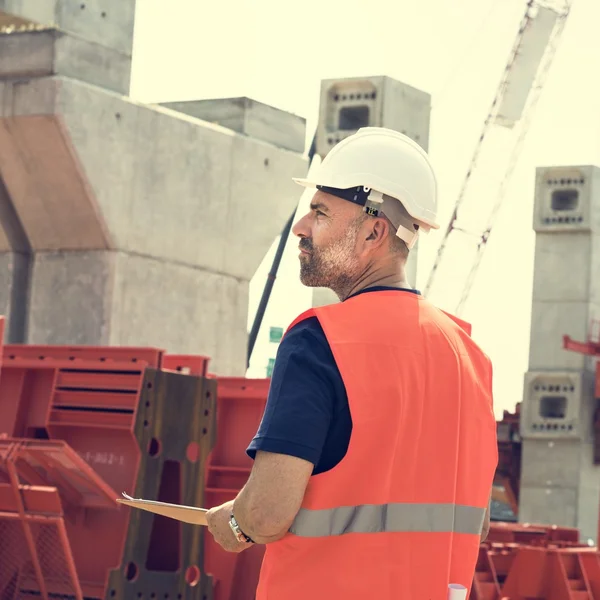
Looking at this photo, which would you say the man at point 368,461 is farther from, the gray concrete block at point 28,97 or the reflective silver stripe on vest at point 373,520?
the gray concrete block at point 28,97

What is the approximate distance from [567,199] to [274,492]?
3940cm

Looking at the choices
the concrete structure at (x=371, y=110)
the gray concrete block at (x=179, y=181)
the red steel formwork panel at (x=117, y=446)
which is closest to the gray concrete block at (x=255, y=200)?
the gray concrete block at (x=179, y=181)

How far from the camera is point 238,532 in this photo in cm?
314

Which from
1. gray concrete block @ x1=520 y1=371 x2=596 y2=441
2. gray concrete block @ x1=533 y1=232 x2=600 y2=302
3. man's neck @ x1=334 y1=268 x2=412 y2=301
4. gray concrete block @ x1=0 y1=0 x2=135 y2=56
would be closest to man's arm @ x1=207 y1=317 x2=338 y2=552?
man's neck @ x1=334 y1=268 x2=412 y2=301

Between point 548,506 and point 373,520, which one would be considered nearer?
point 373,520

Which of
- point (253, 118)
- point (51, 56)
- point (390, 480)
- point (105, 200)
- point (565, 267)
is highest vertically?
point (565, 267)

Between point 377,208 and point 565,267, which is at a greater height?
point 565,267

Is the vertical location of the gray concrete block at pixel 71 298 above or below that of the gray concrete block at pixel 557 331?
below

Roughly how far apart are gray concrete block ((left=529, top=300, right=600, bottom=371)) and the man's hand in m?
35.8

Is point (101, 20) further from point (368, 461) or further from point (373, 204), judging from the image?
point (368, 461)

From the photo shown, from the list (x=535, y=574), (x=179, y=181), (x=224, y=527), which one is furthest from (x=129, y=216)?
(x=224, y=527)

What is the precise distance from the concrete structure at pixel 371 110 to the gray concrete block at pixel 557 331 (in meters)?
9.07

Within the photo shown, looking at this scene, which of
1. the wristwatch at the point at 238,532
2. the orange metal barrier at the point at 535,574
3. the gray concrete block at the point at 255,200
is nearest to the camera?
the wristwatch at the point at 238,532

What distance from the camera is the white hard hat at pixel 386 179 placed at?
346 centimetres
